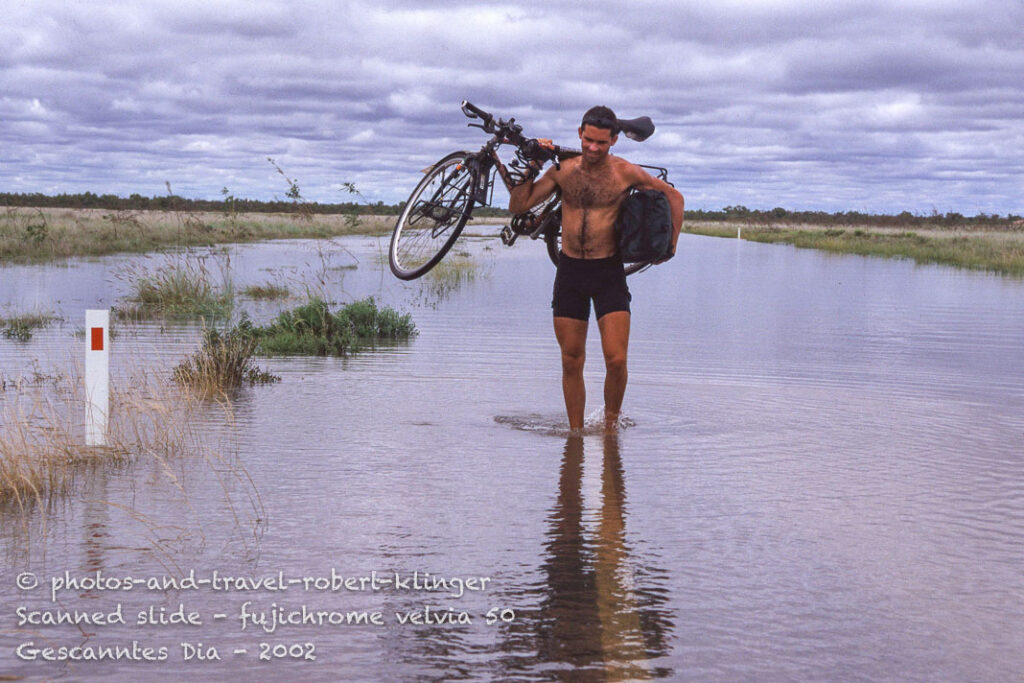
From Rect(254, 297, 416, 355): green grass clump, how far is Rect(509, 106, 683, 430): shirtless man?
21.4 feet

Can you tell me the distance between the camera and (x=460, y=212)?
8.96 metres

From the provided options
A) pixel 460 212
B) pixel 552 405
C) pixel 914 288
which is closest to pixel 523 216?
pixel 460 212

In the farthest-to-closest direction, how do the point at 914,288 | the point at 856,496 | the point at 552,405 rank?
the point at 914,288 → the point at 552,405 → the point at 856,496

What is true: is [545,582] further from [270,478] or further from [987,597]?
[270,478]

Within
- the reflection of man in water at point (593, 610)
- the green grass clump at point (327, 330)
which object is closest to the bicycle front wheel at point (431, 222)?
the reflection of man in water at point (593, 610)

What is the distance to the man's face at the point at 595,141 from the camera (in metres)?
8.34

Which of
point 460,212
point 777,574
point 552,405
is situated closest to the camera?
point 777,574

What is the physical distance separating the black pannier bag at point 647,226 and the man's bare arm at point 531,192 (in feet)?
1.95

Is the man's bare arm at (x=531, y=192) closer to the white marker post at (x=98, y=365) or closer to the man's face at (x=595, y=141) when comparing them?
the man's face at (x=595, y=141)

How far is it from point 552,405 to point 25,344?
7597 millimetres

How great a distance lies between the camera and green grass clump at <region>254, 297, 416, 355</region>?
15.3 metres

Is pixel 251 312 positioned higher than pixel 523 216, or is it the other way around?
pixel 523 216

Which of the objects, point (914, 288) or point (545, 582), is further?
point (914, 288)

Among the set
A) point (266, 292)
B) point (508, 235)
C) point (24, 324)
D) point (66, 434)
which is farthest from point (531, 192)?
point (266, 292)
